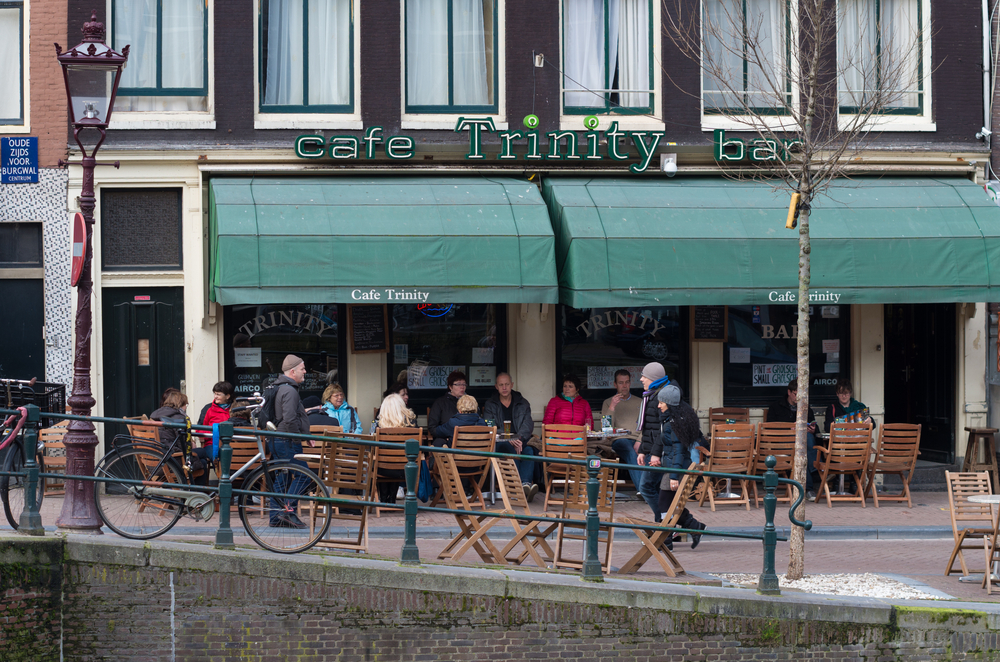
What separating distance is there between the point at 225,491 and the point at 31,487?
1358 mm

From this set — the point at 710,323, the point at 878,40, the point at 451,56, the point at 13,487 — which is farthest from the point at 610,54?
the point at 13,487

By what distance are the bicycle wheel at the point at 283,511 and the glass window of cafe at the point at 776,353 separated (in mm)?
7615

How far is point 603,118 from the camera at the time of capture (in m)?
14.6

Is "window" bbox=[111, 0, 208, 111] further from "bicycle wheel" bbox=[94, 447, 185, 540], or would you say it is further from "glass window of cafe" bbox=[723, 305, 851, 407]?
"glass window of cafe" bbox=[723, 305, 851, 407]

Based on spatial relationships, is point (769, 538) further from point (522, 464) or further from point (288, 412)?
point (522, 464)

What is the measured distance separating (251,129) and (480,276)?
139 inches

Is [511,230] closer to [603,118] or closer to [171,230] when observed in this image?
[603,118]

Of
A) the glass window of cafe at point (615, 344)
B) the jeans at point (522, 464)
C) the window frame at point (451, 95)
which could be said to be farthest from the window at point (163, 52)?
the jeans at point (522, 464)

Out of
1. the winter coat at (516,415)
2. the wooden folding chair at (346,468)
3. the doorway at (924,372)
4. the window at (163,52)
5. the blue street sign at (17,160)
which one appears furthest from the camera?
the doorway at (924,372)

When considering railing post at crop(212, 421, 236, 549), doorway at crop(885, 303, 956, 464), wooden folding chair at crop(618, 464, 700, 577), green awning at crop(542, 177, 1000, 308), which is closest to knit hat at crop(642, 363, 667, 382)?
wooden folding chair at crop(618, 464, 700, 577)

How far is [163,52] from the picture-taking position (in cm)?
1394

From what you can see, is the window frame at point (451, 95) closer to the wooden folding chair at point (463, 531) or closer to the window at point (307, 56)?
the window at point (307, 56)

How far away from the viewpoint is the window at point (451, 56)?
47.1 ft

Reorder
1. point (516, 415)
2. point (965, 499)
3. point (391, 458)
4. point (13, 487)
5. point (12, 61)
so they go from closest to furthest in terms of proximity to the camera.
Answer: point (13, 487) → point (965, 499) → point (391, 458) → point (516, 415) → point (12, 61)
